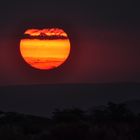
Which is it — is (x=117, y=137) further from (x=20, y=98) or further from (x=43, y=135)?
(x=20, y=98)

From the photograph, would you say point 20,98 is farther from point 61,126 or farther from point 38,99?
point 61,126

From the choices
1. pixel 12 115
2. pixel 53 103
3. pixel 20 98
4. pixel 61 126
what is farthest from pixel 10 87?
pixel 61 126

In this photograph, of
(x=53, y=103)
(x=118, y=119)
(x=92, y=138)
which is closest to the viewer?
(x=92, y=138)

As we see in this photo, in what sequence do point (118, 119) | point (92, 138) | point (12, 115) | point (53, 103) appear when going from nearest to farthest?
point (92, 138) < point (118, 119) < point (12, 115) < point (53, 103)

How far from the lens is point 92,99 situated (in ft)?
429

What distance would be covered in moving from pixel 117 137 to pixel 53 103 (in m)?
86.2

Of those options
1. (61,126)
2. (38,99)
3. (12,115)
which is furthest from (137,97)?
(61,126)

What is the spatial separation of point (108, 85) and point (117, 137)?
99.0m

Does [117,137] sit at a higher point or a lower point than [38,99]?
higher

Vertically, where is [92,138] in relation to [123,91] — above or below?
above

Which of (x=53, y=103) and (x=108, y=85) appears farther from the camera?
(x=108, y=85)

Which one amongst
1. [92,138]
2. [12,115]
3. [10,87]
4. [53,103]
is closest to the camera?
[92,138]

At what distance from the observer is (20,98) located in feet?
429

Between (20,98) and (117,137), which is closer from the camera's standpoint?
(117,137)
